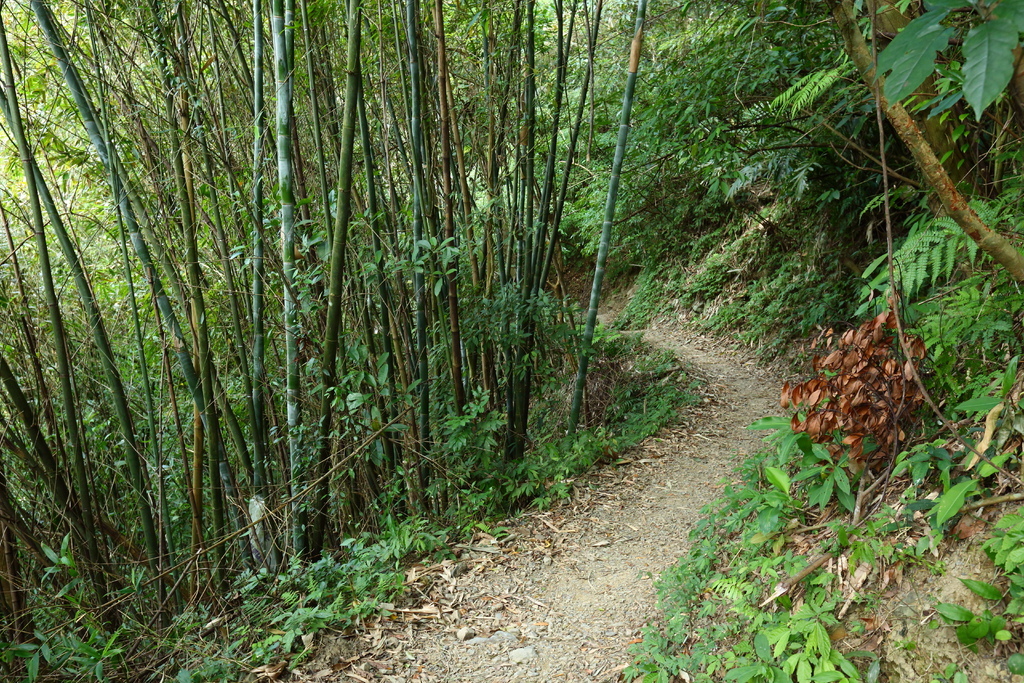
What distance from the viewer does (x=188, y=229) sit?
273 cm

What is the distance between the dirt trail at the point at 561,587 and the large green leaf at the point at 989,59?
2.07 meters

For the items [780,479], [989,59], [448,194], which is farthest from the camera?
[448,194]

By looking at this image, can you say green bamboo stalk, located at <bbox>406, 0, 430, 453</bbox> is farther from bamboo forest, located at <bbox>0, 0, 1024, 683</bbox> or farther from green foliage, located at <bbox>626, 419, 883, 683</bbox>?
green foliage, located at <bbox>626, 419, 883, 683</bbox>

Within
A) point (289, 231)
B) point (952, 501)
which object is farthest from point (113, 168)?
point (952, 501)

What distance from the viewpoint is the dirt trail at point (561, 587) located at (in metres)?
2.39

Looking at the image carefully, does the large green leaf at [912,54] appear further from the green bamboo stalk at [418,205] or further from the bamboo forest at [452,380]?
the green bamboo stalk at [418,205]

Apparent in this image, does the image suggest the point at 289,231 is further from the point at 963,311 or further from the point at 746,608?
the point at 963,311

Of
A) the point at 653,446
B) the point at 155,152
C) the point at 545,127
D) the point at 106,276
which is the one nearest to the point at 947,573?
the point at 653,446

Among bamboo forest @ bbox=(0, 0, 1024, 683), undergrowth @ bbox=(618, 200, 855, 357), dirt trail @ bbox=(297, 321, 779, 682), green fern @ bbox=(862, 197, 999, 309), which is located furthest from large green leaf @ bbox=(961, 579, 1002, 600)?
undergrowth @ bbox=(618, 200, 855, 357)

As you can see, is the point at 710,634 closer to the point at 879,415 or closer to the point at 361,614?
the point at 879,415

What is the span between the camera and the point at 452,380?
342 centimetres

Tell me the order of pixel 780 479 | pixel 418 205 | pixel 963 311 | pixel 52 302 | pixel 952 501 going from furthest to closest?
1. pixel 418 205
2. pixel 52 302
3. pixel 780 479
4. pixel 963 311
5. pixel 952 501

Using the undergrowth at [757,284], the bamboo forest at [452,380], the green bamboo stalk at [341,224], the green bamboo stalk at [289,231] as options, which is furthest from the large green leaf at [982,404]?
the undergrowth at [757,284]

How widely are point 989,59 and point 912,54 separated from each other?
85mm
